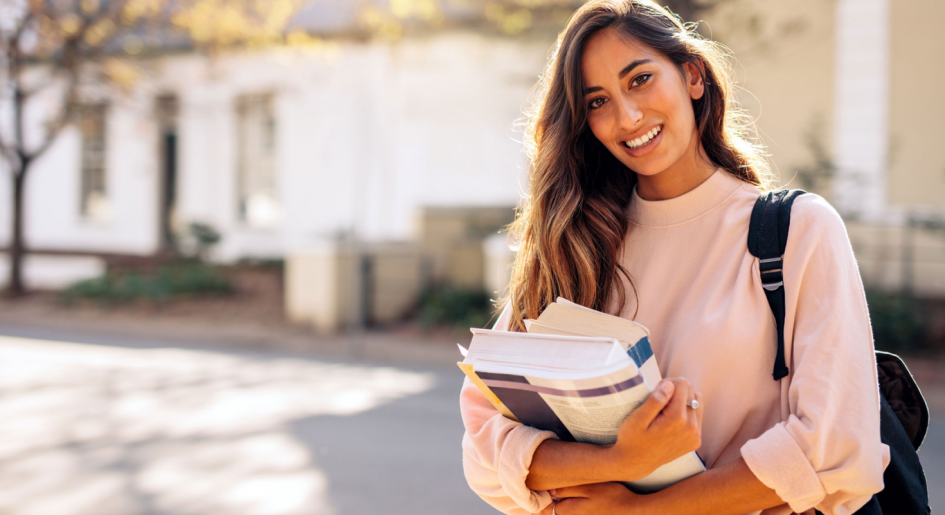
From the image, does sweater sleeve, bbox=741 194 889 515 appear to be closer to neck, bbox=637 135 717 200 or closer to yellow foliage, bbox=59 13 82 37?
neck, bbox=637 135 717 200

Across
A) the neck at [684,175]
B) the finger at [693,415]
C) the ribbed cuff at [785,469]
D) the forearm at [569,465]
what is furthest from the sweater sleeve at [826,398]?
the neck at [684,175]

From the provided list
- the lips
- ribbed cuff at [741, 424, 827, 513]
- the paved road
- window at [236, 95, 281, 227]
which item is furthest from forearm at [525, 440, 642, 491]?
window at [236, 95, 281, 227]

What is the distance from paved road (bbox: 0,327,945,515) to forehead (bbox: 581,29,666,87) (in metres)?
3.19

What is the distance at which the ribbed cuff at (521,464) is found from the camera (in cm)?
162

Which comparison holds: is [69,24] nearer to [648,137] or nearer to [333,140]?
[333,140]

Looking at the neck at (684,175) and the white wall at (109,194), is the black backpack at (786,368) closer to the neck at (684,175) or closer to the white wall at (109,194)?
the neck at (684,175)

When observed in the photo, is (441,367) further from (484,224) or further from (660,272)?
(660,272)

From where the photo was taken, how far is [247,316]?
1152cm

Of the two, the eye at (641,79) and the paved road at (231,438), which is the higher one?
the eye at (641,79)

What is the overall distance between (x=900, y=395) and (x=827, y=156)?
858cm

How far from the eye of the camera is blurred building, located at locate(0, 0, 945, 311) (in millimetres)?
10227

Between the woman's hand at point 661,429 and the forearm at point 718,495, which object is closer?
the woman's hand at point 661,429

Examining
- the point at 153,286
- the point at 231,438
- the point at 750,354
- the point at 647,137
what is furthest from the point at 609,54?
the point at 153,286

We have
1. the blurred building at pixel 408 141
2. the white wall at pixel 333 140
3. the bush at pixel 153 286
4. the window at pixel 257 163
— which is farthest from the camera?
the window at pixel 257 163
